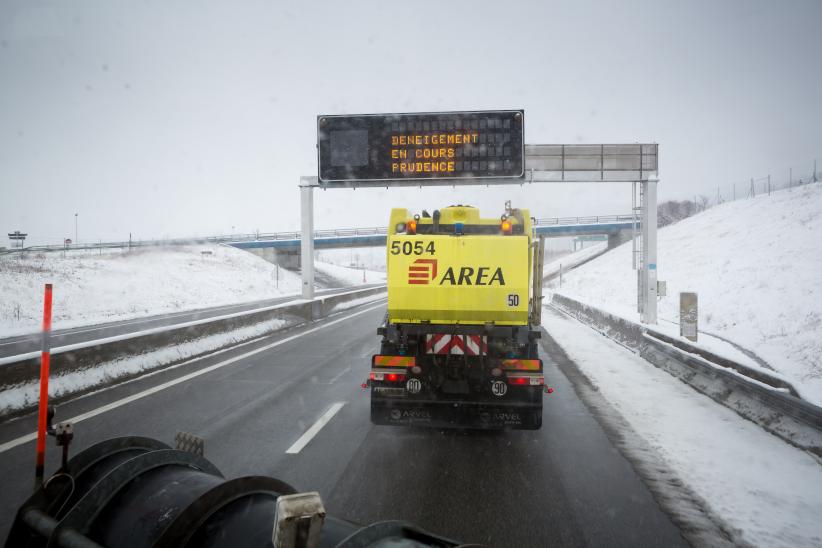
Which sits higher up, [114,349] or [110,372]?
[114,349]

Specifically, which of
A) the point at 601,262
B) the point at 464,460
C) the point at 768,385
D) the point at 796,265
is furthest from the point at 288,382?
the point at 601,262

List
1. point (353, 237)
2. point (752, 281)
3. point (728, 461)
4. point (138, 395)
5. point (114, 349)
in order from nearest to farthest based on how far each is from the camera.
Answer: point (728, 461) → point (138, 395) → point (114, 349) → point (752, 281) → point (353, 237)

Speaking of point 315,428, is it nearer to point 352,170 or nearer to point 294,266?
point 352,170

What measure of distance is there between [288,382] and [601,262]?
188ft

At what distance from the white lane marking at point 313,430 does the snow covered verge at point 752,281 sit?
18.7 feet

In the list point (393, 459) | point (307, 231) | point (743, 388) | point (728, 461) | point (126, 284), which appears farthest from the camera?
point (126, 284)

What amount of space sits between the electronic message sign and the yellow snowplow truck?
25.1 ft

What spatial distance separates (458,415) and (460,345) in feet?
2.72

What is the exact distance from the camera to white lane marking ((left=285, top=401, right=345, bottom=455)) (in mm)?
5563

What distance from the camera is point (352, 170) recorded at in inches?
559

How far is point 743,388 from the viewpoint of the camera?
273 inches

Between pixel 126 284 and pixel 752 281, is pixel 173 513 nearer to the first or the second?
pixel 752 281

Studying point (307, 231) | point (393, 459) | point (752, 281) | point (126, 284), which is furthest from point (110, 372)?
point (126, 284)

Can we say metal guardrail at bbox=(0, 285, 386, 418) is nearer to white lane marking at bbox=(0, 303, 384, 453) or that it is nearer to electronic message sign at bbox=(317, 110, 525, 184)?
white lane marking at bbox=(0, 303, 384, 453)
